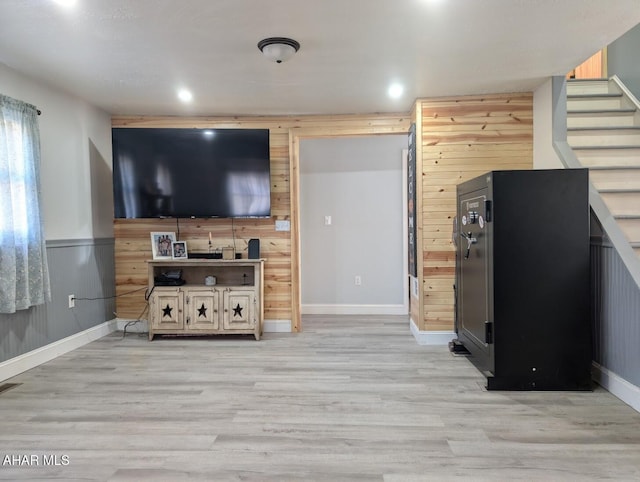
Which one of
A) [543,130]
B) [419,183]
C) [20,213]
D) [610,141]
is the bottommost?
[20,213]

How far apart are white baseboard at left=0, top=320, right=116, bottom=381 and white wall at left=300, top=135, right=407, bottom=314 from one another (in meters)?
2.31

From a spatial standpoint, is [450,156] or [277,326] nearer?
[450,156]

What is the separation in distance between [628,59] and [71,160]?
5.40 metres

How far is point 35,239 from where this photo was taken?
3.03m

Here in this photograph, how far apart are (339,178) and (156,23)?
3.02 meters

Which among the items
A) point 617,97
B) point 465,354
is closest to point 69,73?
point 465,354

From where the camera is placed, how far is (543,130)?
343 cm

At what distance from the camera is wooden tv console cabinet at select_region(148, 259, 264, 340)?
3.85m

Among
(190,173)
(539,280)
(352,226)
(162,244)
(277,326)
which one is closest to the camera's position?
(539,280)

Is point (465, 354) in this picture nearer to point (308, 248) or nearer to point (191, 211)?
point (308, 248)

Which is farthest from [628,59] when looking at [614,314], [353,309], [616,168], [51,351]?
[51,351]

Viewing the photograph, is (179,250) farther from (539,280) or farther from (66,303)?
(539,280)

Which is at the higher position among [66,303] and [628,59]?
[628,59]

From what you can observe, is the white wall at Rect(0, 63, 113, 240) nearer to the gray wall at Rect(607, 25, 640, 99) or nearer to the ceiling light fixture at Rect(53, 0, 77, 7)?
the ceiling light fixture at Rect(53, 0, 77, 7)
